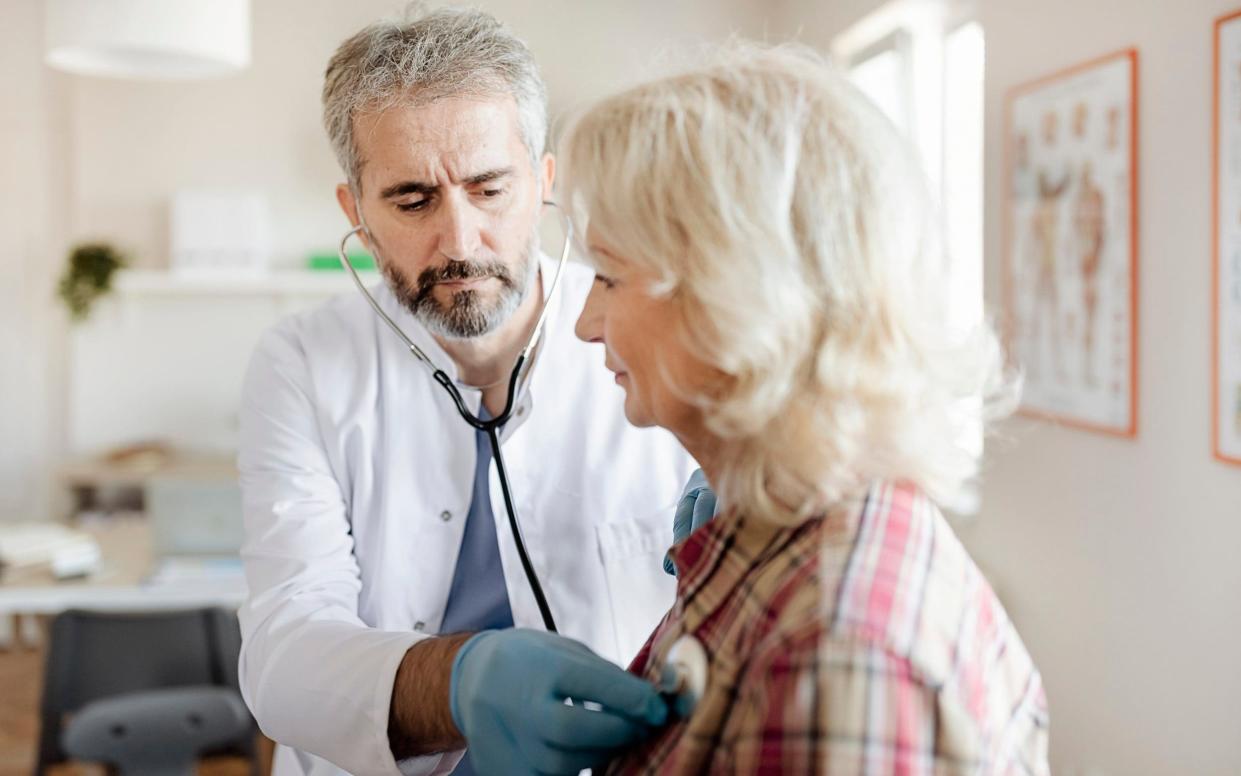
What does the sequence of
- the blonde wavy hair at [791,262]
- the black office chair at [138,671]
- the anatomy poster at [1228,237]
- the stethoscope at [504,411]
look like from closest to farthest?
the blonde wavy hair at [791,262] → the stethoscope at [504,411] → the anatomy poster at [1228,237] → the black office chair at [138,671]

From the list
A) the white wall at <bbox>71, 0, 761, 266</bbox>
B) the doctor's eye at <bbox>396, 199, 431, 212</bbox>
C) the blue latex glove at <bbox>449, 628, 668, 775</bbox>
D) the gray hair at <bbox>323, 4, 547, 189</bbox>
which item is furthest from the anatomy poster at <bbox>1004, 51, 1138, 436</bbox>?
the white wall at <bbox>71, 0, 761, 266</bbox>

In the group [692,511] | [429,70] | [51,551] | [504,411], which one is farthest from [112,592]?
[692,511]

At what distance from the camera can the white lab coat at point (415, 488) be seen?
1314mm

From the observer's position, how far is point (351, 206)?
1.46 metres

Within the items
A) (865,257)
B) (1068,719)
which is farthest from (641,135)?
(1068,719)

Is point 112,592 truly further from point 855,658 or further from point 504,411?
point 855,658

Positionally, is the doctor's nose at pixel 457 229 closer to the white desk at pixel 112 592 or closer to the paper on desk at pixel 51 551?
the white desk at pixel 112 592

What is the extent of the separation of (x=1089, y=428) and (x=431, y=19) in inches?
63.6

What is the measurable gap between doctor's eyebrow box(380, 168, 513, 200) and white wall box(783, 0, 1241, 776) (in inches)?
48.8

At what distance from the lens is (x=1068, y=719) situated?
8.20 feet

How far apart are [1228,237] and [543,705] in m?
1.46

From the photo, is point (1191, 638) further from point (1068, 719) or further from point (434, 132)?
point (434, 132)

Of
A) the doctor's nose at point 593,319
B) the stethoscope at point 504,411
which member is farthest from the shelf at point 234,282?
the doctor's nose at point 593,319

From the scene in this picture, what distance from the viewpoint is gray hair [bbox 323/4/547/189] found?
4.15ft
